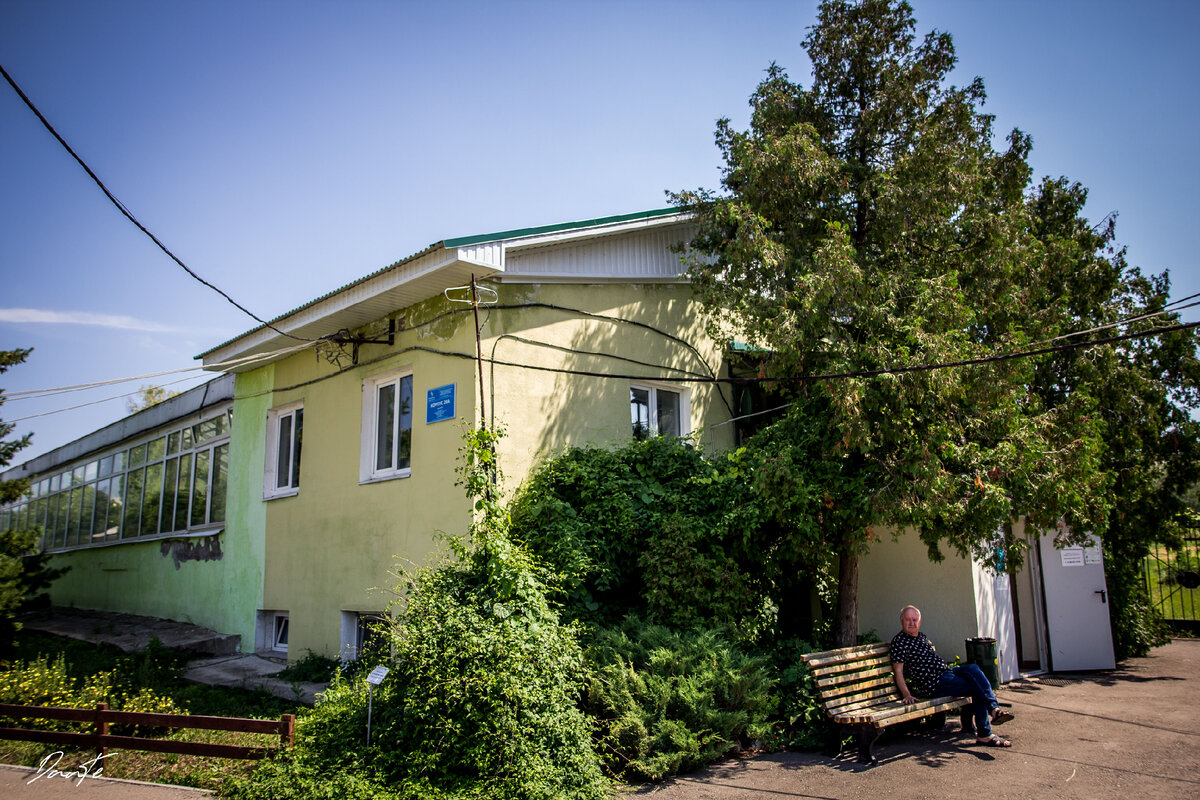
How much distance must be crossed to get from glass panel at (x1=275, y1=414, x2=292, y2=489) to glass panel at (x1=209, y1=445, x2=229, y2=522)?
6.06ft

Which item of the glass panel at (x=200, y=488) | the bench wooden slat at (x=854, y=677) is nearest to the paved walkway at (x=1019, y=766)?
the bench wooden slat at (x=854, y=677)

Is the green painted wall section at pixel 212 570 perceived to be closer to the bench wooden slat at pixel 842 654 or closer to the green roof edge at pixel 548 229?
the green roof edge at pixel 548 229

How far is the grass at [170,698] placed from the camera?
6.97 m

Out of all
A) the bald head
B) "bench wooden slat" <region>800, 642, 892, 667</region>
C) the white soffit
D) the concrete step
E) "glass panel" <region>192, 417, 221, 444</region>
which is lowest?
the concrete step

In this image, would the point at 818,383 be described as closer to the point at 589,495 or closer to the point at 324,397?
the point at 589,495

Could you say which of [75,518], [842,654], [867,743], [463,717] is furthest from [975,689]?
[75,518]

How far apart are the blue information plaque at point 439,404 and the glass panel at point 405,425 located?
1.98ft

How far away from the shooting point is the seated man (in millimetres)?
7391

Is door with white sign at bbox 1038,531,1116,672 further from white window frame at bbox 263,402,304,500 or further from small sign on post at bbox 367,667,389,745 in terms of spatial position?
white window frame at bbox 263,402,304,500

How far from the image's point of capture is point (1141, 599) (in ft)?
43.7

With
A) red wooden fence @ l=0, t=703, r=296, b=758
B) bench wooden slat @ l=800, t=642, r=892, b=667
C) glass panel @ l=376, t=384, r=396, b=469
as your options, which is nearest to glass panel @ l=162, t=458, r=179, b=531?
glass panel @ l=376, t=384, r=396, b=469

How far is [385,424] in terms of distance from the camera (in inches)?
431

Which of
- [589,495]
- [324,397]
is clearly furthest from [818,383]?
[324,397]

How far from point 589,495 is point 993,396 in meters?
4.61
